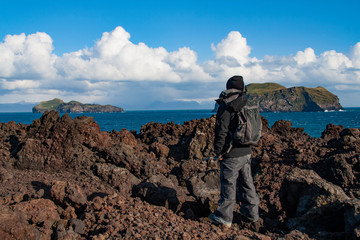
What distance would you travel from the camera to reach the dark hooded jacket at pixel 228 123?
6109 millimetres

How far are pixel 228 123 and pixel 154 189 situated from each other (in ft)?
9.24

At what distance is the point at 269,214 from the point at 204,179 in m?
1.95

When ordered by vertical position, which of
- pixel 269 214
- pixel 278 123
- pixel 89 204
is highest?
pixel 278 123

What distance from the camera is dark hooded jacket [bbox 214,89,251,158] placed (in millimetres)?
6109

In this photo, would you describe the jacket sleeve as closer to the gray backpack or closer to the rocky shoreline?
the gray backpack

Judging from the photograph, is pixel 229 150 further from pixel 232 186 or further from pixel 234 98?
pixel 234 98

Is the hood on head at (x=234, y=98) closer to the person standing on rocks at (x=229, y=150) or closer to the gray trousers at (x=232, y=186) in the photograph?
the person standing on rocks at (x=229, y=150)

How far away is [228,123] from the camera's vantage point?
20.2 feet

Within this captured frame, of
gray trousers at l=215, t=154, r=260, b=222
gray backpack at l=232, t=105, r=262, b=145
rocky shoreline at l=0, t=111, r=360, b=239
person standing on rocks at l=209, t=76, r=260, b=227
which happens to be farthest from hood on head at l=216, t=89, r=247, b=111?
rocky shoreline at l=0, t=111, r=360, b=239

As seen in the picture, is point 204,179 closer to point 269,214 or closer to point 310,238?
point 269,214

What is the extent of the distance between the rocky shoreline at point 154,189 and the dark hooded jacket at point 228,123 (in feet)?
5.10

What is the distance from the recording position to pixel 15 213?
5617mm

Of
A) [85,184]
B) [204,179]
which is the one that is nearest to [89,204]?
[85,184]

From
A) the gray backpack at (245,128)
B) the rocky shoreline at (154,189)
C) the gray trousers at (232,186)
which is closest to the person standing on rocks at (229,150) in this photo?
the gray trousers at (232,186)
